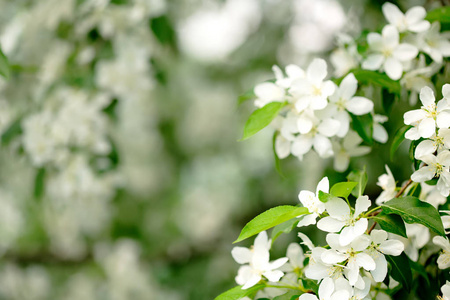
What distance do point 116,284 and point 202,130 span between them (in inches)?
48.7

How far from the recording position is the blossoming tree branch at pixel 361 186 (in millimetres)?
729

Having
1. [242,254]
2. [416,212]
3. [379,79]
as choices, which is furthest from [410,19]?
[242,254]

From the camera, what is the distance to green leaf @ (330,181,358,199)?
2.39ft

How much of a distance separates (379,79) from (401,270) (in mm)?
401

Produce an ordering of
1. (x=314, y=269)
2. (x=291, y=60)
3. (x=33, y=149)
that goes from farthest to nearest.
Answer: (x=291, y=60) → (x=33, y=149) → (x=314, y=269)

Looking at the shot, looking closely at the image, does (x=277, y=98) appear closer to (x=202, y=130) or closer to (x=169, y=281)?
(x=169, y=281)

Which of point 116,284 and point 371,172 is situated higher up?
point 116,284

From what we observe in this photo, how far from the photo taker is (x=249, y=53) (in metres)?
3.20

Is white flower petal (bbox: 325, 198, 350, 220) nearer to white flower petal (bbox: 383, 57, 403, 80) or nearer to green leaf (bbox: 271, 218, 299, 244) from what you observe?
green leaf (bbox: 271, 218, 299, 244)

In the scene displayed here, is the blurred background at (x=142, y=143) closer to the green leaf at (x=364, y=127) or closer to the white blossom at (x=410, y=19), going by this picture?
the green leaf at (x=364, y=127)

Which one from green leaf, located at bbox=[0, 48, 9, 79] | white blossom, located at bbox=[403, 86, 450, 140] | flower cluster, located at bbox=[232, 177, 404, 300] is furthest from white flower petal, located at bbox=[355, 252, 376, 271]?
green leaf, located at bbox=[0, 48, 9, 79]

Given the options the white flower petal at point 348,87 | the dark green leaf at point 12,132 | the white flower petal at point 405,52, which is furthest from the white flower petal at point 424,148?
the dark green leaf at point 12,132

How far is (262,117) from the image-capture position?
0.93 meters

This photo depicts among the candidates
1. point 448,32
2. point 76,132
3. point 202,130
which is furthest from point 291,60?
point 448,32
